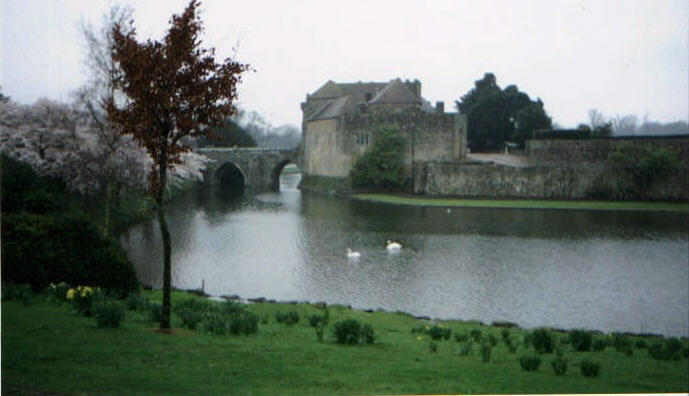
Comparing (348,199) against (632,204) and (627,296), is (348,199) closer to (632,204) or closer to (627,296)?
(632,204)

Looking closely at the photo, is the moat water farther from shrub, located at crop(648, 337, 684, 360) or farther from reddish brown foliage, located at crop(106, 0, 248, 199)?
reddish brown foliage, located at crop(106, 0, 248, 199)

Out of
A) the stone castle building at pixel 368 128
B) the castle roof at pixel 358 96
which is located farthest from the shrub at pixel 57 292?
the castle roof at pixel 358 96

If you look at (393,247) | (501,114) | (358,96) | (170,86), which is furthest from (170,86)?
(358,96)

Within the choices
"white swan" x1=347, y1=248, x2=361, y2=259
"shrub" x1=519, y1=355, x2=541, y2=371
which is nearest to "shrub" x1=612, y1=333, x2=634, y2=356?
"shrub" x1=519, y1=355, x2=541, y2=371

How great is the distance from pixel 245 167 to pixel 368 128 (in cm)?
774

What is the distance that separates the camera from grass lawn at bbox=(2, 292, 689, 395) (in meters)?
5.94

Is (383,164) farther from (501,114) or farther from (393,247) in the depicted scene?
(393,247)

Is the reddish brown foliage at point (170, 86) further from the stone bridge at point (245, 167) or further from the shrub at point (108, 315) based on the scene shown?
the stone bridge at point (245, 167)

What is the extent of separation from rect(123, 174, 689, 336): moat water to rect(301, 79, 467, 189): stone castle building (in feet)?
42.1

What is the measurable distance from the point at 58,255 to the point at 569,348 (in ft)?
21.1

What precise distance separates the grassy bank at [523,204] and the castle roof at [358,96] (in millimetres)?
6145

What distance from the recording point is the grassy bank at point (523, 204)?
A: 19891mm

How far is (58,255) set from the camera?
9.09 meters

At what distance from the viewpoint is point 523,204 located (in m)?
28.3
